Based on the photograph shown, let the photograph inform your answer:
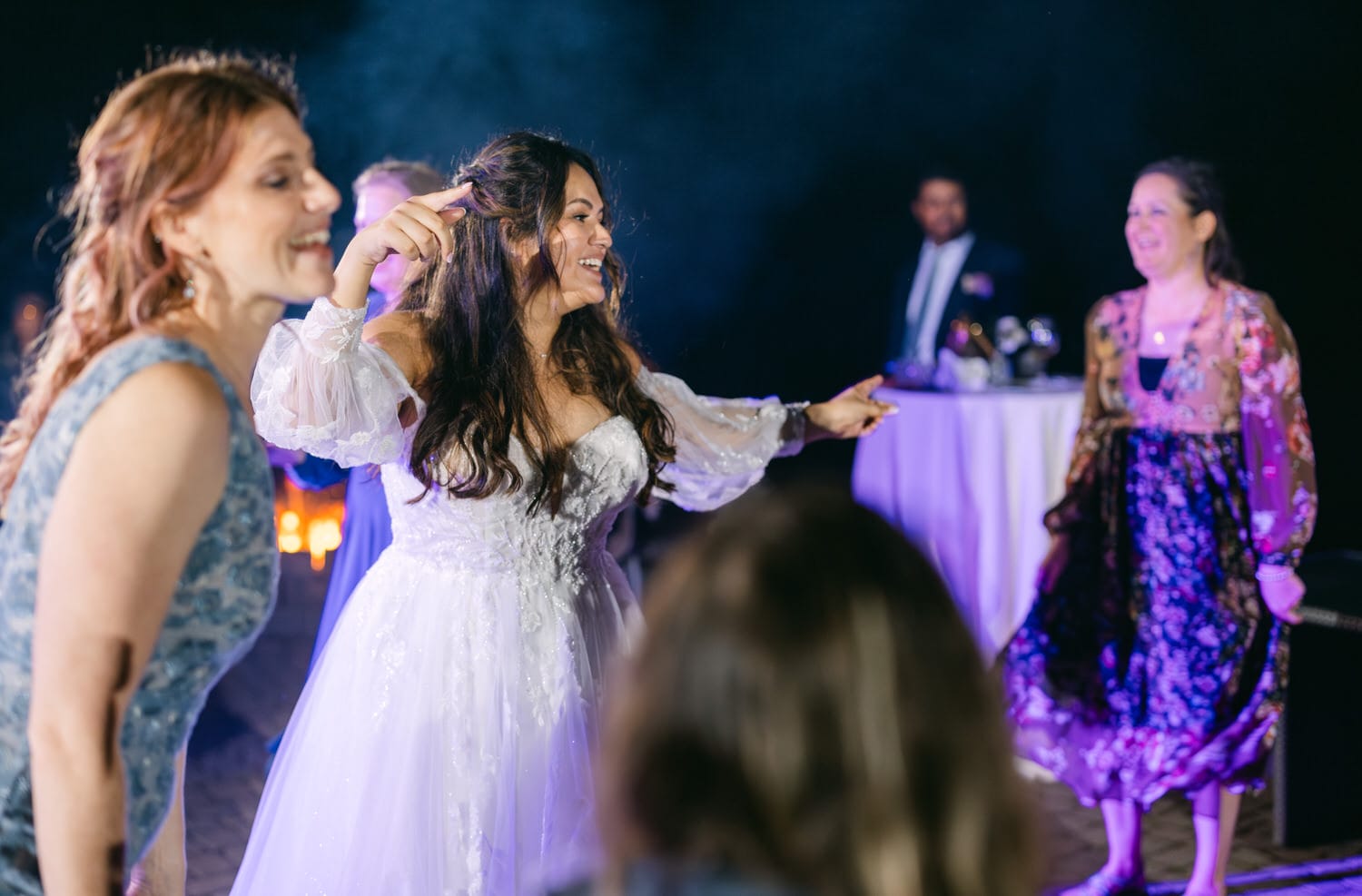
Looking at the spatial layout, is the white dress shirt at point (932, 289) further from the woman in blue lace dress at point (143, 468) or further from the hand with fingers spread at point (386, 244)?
the woman in blue lace dress at point (143, 468)

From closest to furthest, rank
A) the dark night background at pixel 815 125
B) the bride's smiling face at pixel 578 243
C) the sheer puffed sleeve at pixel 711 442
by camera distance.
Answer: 1. the bride's smiling face at pixel 578 243
2. the sheer puffed sleeve at pixel 711 442
3. the dark night background at pixel 815 125

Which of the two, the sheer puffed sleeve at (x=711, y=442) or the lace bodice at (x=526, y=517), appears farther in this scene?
the sheer puffed sleeve at (x=711, y=442)

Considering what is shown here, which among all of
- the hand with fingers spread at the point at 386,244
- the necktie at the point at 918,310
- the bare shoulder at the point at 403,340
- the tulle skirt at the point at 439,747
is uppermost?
the necktie at the point at 918,310

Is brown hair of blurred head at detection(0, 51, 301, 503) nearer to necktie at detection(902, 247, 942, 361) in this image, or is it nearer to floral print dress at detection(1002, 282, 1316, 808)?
floral print dress at detection(1002, 282, 1316, 808)

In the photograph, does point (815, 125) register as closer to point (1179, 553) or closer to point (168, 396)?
point (1179, 553)

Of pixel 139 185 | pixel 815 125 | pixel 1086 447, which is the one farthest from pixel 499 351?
pixel 815 125

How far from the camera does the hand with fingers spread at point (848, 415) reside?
8.82 ft

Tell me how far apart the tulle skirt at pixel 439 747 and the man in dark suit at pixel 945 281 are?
3899mm

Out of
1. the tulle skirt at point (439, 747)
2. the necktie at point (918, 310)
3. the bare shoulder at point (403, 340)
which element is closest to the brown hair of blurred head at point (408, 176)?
the bare shoulder at point (403, 340)

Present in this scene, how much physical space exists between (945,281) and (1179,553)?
304 centimetres

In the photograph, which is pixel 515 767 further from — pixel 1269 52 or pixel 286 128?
pixel 1269 52

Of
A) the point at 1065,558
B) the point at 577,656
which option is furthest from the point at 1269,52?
the point at 577,656

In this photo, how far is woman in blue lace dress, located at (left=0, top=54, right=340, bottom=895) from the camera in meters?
1.11

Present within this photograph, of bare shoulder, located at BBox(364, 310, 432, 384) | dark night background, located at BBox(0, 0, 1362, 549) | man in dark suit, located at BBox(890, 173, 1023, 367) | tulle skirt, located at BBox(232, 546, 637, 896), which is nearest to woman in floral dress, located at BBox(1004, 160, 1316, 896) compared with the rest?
tulle skirt, located at BBox(232, 546, 637, 896)
